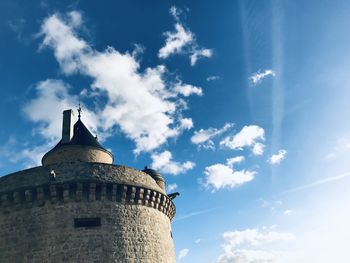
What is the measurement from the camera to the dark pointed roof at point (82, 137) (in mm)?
23297

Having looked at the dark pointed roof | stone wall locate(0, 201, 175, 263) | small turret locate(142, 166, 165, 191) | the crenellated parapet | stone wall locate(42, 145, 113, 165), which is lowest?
stone wall locate(0, 201, 175, 263)

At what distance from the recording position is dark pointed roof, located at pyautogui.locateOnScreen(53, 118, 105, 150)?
2330 centimetres

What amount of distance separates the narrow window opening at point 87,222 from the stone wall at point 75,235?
0.44ft

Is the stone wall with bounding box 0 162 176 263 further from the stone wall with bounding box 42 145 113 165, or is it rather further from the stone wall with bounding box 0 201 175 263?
the stone wall with bounding box 42 145 113 165

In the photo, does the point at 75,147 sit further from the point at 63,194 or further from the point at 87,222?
the point at 87,222

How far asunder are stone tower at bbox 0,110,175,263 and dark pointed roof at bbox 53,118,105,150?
5438 mm

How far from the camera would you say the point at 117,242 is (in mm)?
16891

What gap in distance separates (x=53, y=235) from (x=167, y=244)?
616 cm

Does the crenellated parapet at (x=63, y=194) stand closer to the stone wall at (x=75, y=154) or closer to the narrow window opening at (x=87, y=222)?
the narrow window opening at (x=87, y=222)

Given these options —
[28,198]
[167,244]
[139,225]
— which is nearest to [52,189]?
[28,198]

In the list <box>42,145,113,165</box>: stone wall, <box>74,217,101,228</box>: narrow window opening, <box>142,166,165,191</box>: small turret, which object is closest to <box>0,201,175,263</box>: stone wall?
<box>74,217,101,228</box>: narrow window opening

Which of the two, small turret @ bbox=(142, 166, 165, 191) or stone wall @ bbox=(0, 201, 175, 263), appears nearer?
stone wall @ bbox=(0, 201, 175, 263)

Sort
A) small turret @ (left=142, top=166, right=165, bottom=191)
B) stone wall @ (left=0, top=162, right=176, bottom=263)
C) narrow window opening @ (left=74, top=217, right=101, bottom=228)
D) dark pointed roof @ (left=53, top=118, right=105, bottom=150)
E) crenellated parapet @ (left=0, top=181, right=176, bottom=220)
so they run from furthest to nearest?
dark pointed roof @ (left=53, top=118, right=105, bottom=150) → small turret @ (left=142, top=166, right=165, bottom=191) → crenellated parapet @ (left=0, top=181, right=176, bottom=220) → narrow window opening @ (left=74, top=217, right=101, bottom=228) → stone wall @ (left=0, top=162, right=176, bottom=263)

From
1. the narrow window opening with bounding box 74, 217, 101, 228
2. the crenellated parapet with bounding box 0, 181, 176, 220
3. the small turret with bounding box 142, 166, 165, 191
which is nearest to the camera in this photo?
the narrow window opening with bounding box 74, 217, 101, 228
